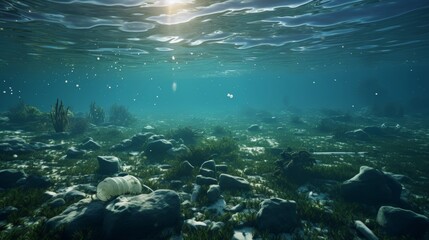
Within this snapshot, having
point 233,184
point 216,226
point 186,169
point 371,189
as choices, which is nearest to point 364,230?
point 371,189

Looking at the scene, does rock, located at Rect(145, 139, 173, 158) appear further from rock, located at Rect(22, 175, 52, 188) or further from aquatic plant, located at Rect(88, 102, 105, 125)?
aquatic plant, located at Rect(88, 102, 105, 125)

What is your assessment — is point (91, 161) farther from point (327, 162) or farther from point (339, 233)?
point (327, 162)

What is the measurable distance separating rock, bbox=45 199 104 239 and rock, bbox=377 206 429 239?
24.3ft

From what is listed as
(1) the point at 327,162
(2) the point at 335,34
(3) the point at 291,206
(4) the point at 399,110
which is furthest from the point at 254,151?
(4) the point at 399,110

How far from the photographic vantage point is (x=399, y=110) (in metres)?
38.9

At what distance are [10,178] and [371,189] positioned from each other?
13.3 m

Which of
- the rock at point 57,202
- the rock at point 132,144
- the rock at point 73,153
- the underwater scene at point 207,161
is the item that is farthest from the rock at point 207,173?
the rock at point 73,153

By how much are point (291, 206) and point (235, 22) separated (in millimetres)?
14409

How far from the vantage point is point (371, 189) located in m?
8.27

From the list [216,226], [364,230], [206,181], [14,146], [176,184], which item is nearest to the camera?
[364,230]

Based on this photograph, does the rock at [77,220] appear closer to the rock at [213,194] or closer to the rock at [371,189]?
the rock at [213,194]

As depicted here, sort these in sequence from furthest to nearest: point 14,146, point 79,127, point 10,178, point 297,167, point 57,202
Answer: point 79,127
point 14,146
point 297,167
point 10,178
point 57,202

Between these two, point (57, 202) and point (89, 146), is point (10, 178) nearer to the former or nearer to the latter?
point (57, 202)

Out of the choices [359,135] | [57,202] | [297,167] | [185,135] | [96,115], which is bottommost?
[359,135]
